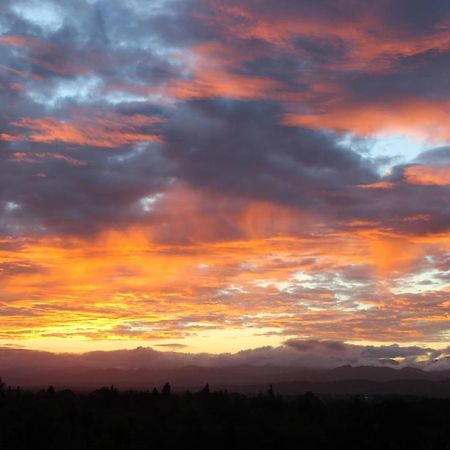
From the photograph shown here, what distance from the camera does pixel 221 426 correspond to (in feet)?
445

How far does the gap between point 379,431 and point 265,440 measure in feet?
73.9

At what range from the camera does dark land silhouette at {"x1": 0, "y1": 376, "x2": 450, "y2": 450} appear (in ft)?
375

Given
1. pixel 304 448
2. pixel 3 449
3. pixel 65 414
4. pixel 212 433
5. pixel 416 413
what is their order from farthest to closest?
1. pixel 65 414
2. pixel 416 413
3. pixel 212 433
4. pixel 304 448
5. pixel 3 449

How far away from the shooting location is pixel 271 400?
627 ft

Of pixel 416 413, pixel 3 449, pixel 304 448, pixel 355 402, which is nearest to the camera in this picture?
pixel 3 449

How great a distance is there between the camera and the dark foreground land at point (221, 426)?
114m

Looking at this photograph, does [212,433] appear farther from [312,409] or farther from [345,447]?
[312,409]

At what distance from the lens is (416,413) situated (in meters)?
138

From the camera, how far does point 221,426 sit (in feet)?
445

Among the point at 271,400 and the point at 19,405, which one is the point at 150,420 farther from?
the point at 271,400

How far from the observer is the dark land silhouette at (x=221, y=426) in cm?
11425

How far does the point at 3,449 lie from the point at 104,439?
21323 mm

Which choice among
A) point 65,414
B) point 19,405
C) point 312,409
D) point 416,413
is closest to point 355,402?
point 312,409

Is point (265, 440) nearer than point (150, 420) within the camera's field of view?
Yes
